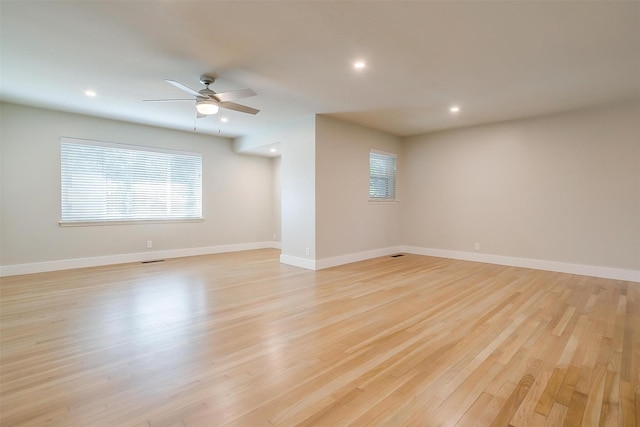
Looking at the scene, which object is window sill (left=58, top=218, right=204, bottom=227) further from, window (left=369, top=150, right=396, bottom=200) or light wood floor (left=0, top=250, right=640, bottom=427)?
window (left=369, top=150, right=396, bottom=200)

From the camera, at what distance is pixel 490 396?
1806 millimetres

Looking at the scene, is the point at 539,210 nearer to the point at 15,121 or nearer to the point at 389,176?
the point at 389,176

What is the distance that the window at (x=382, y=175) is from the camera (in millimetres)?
6480

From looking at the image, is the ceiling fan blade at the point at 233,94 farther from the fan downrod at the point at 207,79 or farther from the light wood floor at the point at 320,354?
the light wood floor at the point at 320,354

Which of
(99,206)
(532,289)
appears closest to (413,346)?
(532,289)

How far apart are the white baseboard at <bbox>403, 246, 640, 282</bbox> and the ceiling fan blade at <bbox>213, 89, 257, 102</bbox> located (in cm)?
512

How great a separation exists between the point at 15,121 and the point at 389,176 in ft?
22.4

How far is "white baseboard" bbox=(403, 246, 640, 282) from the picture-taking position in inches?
181

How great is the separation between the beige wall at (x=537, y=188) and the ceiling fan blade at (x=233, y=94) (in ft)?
15.2

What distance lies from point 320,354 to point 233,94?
114 inches

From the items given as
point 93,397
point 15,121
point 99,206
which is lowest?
point 93,397

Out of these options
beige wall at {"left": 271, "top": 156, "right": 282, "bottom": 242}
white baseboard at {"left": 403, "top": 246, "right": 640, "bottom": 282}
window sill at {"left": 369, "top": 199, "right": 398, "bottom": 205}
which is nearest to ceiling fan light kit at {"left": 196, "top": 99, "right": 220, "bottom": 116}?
window sill at {"left": 369, "top": 199, "right": 398, "bottom": 205}

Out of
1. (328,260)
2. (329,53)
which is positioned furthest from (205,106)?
(328,260)

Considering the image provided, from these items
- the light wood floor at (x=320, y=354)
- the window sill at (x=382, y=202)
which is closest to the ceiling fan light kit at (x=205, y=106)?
the light wood floor at (x=320, y=354)
